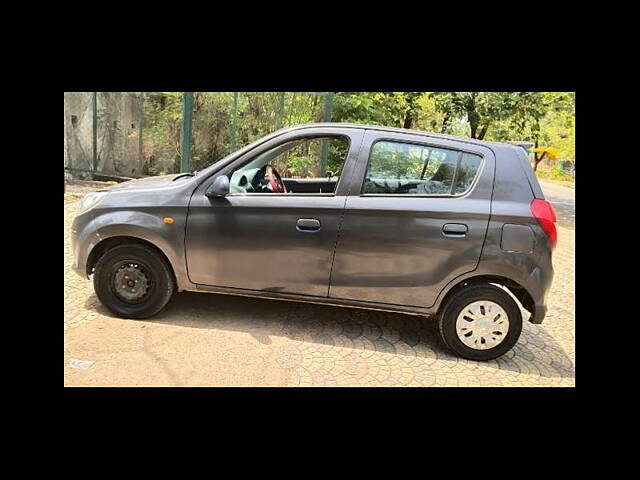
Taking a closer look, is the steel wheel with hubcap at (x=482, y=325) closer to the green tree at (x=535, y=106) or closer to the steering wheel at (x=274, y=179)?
the steering wheel at (x=274, y=179)

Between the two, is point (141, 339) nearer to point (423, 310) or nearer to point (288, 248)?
point (288, 248)

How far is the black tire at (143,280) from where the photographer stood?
3.85m

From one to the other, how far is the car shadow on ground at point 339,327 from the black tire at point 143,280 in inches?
6.6

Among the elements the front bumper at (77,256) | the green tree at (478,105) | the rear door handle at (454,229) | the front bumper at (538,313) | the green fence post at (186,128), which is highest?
the green tree at (478,105)

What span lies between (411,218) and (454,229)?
1.16 feet

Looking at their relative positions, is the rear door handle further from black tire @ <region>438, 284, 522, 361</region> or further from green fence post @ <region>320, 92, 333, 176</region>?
green fence post @ <region>320, 92, 333, 176</region>

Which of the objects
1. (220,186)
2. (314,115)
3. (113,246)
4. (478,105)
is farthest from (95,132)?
(478,105)

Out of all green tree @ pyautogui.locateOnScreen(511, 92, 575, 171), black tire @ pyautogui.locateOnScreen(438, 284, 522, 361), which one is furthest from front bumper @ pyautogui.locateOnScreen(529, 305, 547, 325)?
green tree @ pyautogui.locateOnScreen(511, 92, 575, 171)

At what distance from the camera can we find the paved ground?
3229 mm

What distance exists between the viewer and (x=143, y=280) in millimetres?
3904

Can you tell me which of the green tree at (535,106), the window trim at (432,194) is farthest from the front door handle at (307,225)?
the green tree at (535,106)

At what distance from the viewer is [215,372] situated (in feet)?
10.6

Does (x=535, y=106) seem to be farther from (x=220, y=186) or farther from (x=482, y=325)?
(x=220, y=186)

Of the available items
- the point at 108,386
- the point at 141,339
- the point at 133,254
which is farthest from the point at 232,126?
the point at 108,386
